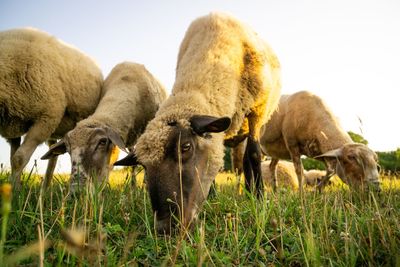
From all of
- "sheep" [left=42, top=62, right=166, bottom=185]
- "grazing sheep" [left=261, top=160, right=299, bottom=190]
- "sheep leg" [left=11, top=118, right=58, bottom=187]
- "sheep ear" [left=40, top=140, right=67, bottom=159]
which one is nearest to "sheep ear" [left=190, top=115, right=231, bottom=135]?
"sheep" [left=42, top=62, right=166, bottom=185]

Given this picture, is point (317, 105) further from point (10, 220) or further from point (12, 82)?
point (10, 220)

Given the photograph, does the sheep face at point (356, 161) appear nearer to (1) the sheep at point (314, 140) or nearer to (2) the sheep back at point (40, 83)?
(1) the sheep at point (314, 140)

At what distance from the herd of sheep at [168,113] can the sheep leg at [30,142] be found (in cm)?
2

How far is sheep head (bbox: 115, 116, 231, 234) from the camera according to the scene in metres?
2.86

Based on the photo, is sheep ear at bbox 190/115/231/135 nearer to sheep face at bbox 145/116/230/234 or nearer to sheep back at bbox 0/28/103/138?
sheep face at bbox 145/116/230/234

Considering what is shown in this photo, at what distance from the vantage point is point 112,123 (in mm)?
5602

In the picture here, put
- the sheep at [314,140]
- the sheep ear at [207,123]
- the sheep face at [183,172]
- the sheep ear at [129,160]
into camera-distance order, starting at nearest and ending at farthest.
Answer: the sheep face at [183,172], the sheep ear at [207,123], the sheep ear at [129,160], the sheep at [314,140]

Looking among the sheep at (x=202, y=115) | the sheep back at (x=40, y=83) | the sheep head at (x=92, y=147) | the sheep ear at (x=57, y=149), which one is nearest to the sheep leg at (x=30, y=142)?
the sheep back at (x=40, y=83)

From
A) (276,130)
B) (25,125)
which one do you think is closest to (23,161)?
(25,125)

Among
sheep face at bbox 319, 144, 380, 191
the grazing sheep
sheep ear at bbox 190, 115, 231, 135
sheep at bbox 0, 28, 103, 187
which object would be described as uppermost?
sheep at bbox 0, 28, 103, 187

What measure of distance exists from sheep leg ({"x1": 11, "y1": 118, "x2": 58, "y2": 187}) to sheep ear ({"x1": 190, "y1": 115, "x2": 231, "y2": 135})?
3.91 m

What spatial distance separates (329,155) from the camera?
6668mm

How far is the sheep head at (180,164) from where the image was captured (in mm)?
2855

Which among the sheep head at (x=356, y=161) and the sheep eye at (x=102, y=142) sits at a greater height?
the sheep eye at (x=102, y=142)
